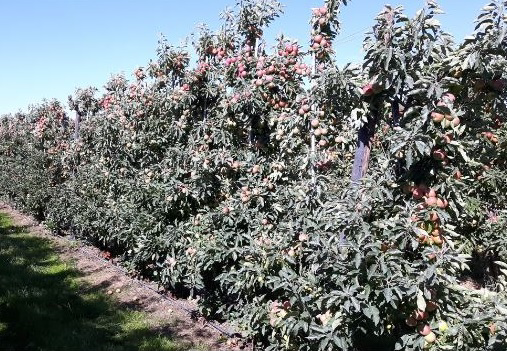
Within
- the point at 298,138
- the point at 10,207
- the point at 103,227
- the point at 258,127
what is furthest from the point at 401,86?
the point at 10,207

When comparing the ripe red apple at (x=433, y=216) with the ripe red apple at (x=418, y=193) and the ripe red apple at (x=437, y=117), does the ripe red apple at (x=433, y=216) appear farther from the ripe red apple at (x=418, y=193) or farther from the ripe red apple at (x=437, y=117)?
the ripe red apple at (x=437, y=117)

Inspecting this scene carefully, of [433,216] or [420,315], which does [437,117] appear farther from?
[420,315]

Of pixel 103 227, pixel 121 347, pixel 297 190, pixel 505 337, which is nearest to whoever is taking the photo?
pixel 505 337

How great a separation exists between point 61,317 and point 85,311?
0.42 metres

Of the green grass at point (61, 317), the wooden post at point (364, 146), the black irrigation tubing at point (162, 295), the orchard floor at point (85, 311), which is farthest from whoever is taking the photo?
the black irrigation tubing at point (162, 295)

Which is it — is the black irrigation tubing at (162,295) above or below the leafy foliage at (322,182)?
below

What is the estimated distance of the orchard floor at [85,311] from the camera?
5.09 m

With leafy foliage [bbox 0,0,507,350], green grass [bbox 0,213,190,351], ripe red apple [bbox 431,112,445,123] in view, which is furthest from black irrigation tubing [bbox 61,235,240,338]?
ripe red apple [bbox 431,112,445,123]

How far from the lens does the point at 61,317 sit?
18.7ft

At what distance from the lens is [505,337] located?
2.88 metres

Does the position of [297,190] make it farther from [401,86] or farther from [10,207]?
[10,207]

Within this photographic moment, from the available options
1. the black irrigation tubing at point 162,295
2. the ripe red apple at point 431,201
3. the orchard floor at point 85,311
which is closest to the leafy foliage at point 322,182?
the ripe red apple at point 431,201

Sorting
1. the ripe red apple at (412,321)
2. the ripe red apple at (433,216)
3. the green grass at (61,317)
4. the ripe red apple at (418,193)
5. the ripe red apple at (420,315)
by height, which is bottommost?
the green grass at (61,317)

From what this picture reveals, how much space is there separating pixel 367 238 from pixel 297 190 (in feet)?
4.15
